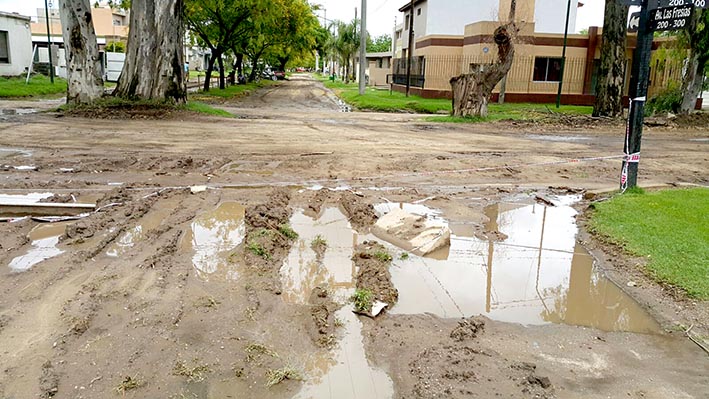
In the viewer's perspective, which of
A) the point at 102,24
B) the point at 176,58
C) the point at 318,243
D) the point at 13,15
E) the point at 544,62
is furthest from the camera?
the point at 102,24

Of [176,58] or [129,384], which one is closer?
[129,384]

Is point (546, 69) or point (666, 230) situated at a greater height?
point (546, 69)

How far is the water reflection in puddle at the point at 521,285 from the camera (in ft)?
16.9

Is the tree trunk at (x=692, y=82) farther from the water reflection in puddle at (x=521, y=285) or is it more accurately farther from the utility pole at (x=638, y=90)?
the water reflection in puddle at (x=521, y=285)

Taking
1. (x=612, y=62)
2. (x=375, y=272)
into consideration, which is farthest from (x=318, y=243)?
(x=612, y=62)

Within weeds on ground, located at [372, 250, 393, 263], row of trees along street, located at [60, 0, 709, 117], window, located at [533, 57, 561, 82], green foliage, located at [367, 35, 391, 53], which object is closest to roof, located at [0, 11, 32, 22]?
row of trees along street, located at [60, 0, 709, 117]

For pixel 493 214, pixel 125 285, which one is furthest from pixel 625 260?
pixel 125 285

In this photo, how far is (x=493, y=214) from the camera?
333 inches

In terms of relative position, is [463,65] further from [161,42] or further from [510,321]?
[510,321]

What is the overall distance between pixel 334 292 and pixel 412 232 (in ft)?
6.22

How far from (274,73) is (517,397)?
3148 inches

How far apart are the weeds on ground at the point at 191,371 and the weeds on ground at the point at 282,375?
421 mm

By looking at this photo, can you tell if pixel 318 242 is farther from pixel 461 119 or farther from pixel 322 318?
pixel 461 119

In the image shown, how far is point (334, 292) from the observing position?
17.6 ft
